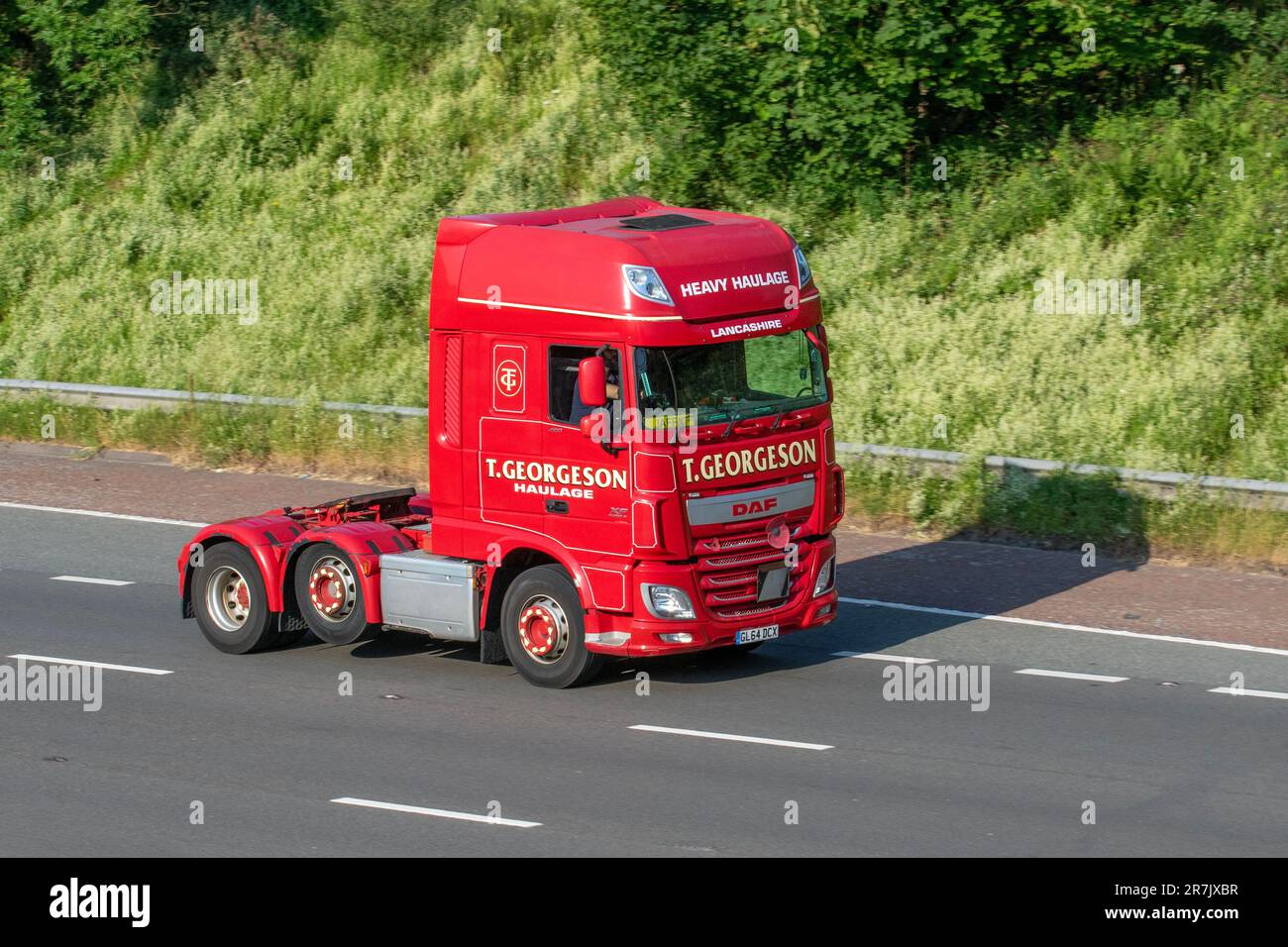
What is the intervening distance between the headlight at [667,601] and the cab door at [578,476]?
0.32 m

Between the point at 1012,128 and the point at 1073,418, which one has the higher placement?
the point at 1012,128

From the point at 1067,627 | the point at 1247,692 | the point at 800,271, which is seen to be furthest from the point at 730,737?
the point at 1067,627

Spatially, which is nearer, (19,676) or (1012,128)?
(19,676)

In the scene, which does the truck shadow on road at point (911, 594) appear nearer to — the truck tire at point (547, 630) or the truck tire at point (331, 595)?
the truck tire at point (547, 630)

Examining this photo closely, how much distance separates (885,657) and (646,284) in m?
3.66

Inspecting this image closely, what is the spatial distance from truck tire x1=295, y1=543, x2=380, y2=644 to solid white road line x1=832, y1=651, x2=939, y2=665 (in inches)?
143

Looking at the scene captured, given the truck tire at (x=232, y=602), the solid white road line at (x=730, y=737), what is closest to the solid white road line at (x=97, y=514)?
the truck tire at (x=232, y=602)

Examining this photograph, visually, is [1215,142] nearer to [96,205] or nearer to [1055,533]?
[1055,533]

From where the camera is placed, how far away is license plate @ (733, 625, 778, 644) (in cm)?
1219

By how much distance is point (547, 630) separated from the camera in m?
12.3

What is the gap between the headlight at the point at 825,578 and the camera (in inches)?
501

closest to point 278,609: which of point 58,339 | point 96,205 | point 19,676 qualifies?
point 19,676

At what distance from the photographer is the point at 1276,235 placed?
67.4 ft

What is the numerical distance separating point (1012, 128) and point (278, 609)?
→ 1428 cm
